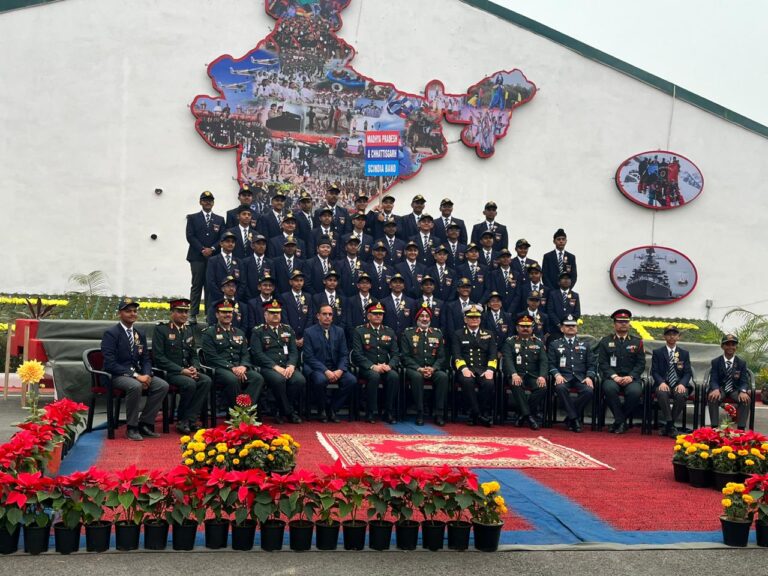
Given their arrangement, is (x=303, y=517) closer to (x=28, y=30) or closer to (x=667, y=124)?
(x=28, y=30)

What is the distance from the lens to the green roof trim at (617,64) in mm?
16656

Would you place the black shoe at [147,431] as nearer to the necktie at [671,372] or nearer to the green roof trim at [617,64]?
the necktie at [671,372]

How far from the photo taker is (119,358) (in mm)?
8555

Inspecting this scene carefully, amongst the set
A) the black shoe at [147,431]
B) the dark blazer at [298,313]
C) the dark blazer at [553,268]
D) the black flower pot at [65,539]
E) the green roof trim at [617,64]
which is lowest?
the black shoe at [147,431]

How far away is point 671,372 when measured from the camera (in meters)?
10.3

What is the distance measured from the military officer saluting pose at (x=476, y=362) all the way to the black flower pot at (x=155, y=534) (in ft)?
18.9

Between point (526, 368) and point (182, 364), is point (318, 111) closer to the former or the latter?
point (526, 368)

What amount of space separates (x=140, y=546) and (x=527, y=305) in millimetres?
7287

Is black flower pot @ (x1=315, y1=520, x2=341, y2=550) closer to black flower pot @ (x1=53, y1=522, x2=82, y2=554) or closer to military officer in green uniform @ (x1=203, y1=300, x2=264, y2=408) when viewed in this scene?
black flower pot @ (x1=53, y1=522, x2=82, y2=554)

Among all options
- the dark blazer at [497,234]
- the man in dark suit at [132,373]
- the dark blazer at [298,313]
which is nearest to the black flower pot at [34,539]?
the man in dark suit at [132,373]

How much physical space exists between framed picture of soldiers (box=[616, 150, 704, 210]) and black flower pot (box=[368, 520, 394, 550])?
1330 cm

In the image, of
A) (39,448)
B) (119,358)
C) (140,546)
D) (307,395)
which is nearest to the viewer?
(140,546)

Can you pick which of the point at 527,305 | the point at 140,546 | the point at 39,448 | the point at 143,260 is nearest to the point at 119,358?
the point at 39,448

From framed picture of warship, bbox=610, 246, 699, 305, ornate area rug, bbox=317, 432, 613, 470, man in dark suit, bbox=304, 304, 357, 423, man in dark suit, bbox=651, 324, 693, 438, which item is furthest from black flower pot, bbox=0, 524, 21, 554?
framed picture of warship, bbox=610, 246, 699, 305
